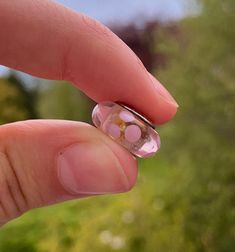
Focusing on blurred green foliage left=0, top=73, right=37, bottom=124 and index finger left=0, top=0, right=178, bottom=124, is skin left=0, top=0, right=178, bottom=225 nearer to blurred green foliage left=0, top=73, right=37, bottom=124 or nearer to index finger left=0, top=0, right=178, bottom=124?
index finger left=0, top=0, right=178, bottom=124

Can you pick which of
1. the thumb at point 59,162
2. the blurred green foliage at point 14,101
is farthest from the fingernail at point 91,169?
the blurred green foliage at point 14,101

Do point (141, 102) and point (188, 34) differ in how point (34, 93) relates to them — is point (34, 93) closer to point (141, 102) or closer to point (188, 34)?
point (188, 34)

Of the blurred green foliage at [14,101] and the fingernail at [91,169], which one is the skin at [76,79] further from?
the blurred green foliage at [14,101]

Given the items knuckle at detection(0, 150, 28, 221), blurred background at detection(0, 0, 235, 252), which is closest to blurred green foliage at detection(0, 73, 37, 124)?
blurred background at detection(0, 0, 235, 252)

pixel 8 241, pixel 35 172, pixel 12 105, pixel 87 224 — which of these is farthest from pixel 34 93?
pixel 35 172

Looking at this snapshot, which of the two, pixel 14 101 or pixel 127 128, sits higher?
pixel 127 128

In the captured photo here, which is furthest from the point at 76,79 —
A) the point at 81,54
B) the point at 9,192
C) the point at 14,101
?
the point at 14,101

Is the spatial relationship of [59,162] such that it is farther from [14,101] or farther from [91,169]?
[14,101]
